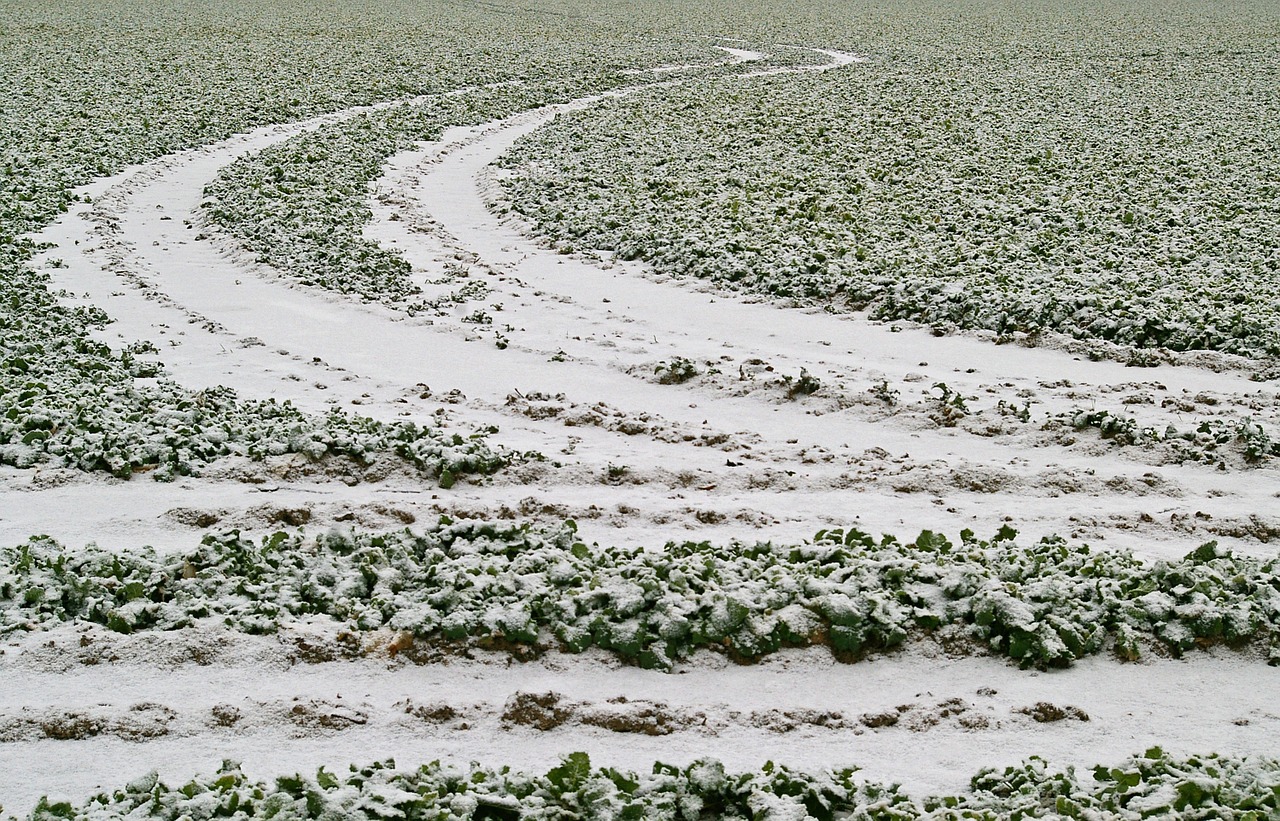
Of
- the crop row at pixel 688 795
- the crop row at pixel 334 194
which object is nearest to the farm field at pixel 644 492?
the crop row at pixel 688 795

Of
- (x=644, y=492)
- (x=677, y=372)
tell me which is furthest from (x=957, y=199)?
(x=644, y=492)

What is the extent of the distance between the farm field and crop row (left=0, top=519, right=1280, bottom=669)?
1.2 inches

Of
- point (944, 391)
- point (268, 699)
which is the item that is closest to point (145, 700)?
point (268, 699)

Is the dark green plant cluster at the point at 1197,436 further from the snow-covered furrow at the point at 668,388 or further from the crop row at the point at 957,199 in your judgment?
the crop row at the point at 957,199

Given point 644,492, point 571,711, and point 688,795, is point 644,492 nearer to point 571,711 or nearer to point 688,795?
point 571,711

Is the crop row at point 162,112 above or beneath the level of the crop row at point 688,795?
above

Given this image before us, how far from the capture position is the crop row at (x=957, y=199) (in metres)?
12.2

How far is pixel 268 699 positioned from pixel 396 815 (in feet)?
4.33

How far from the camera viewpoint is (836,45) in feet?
141

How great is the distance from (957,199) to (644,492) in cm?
1096

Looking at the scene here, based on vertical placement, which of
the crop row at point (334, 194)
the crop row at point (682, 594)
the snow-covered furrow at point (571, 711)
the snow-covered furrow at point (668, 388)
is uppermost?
the crop row at point (334, 194)

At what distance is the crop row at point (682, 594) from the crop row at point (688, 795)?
1095 millimetres

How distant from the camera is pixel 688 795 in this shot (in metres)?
5.12

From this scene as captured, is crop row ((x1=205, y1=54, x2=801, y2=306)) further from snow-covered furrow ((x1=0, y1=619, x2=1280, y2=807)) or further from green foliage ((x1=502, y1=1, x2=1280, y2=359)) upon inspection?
snow-covered furrow ((x1=0, y1=619, x2=1280, y2=807))
